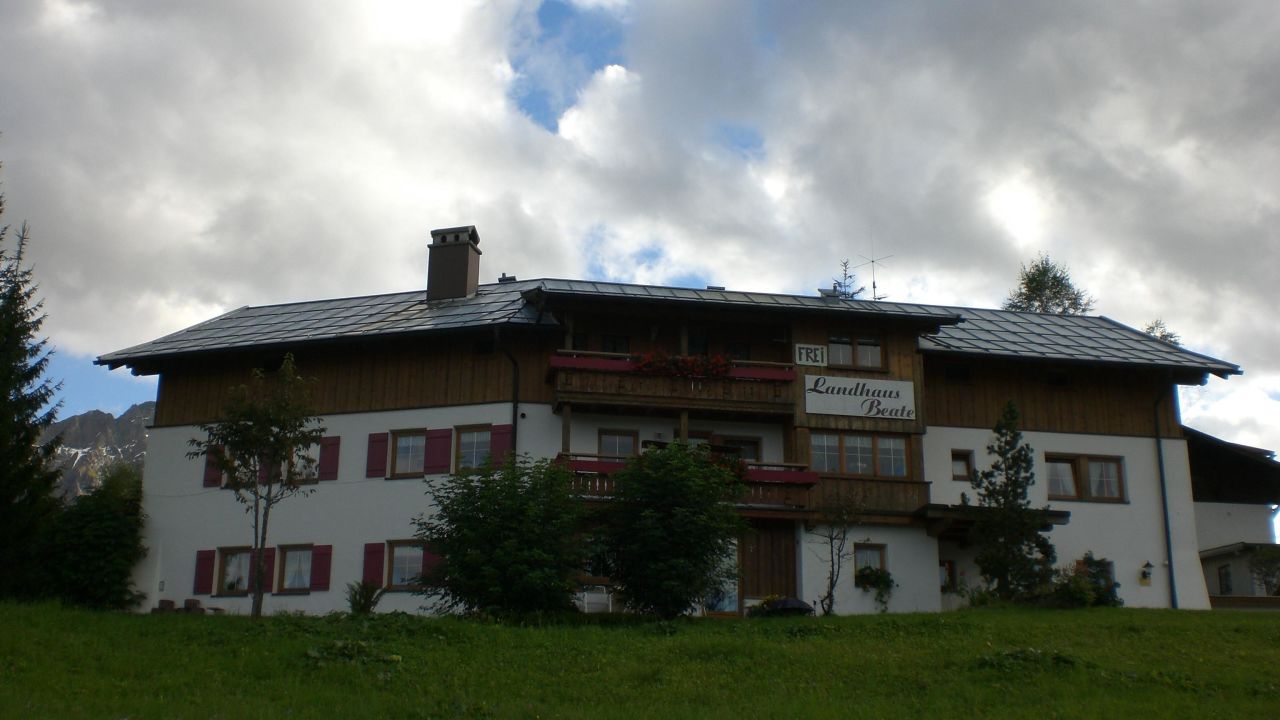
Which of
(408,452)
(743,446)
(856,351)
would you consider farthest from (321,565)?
(856,351)

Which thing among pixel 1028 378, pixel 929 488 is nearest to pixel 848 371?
pixel 929 488

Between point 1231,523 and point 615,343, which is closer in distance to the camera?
point 615,343

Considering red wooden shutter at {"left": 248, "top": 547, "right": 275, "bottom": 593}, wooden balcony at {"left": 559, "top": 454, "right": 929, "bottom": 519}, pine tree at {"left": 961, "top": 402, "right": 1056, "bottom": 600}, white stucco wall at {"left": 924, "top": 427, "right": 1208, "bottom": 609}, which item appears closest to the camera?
pine tree at {"left": 961, "top": 402, "right": 1056, "bottom": 600}

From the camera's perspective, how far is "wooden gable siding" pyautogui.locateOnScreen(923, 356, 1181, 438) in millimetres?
33469

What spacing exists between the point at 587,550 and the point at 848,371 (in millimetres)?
10333

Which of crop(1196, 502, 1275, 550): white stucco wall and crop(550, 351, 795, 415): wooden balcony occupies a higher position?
crop(550, 351, 795, 415): wooden balcony

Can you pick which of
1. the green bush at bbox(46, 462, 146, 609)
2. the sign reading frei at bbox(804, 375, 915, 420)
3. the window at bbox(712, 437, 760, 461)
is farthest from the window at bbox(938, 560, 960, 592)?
the green bush at bbox(46, 462, 146, 609)

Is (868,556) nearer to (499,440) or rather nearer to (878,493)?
(878,493)

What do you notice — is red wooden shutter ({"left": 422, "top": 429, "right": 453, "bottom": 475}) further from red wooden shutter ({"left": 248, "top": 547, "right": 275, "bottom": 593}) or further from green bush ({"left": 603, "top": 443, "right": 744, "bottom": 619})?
green bush ({"left": 603, "top": 443, "right": 744, "bottom": 619})

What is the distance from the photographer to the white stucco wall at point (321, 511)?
101ft

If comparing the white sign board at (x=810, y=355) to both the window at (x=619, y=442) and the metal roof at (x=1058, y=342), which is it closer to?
the metal roof at (x=1058, y=342)

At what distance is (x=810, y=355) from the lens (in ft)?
105

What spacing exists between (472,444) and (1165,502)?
18.3m

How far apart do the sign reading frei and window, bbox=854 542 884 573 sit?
329 centimetres
